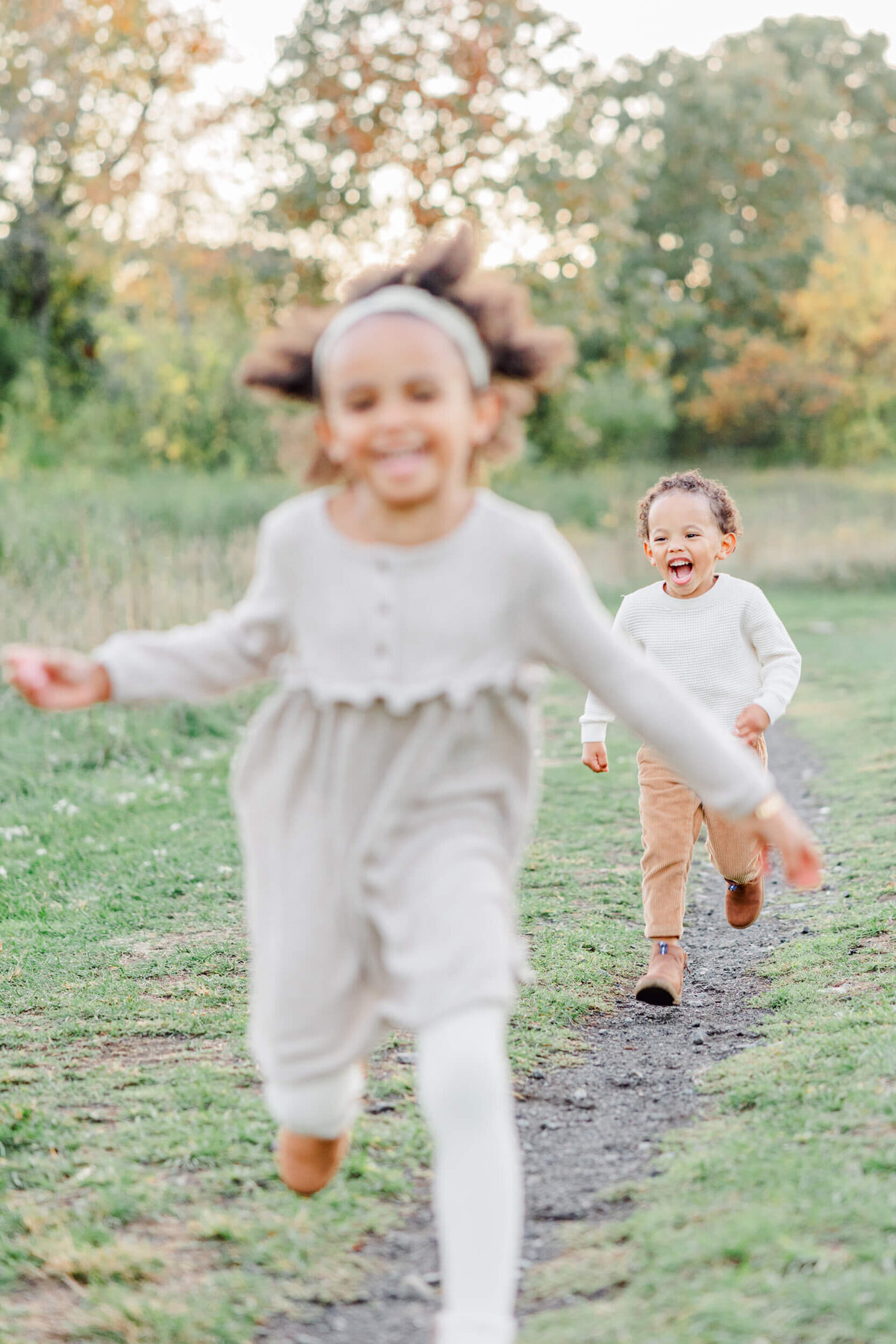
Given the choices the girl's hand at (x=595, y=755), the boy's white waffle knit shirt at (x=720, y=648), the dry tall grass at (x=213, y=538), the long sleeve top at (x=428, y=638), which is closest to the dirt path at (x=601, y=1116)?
the girl's hand at (x=595, y=755)

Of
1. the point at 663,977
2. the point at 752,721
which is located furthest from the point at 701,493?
the point at 663,977

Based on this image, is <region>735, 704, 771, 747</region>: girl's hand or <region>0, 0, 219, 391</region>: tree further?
<region>0, 0, 219, 391</region>: tree

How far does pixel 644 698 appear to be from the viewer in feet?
8.38

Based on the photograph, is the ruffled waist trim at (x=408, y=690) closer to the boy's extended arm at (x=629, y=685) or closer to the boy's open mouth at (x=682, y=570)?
the boy's extended arm at (x=629, y=685)

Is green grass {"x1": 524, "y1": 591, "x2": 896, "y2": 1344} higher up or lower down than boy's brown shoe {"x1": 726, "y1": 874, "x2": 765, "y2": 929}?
lower down

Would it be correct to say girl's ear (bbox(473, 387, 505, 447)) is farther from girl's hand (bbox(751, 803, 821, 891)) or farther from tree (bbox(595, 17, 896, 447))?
tree (bbox(595, 17, 896, 447))

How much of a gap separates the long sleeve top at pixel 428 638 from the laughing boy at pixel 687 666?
2.12 metres

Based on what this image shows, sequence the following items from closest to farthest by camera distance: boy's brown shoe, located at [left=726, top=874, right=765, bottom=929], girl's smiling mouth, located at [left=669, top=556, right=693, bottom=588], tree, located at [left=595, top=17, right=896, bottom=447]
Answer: girl's smiling mouth, located at [left=669, top=556, right=693, bottom=588]
boy's brown shoe, located at [left=726, top=874, right=765, bottom=929]
tree, located at [left=595, top=17, right=896, bottom=447]

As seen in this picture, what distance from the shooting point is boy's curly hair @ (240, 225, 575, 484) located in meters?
2.65

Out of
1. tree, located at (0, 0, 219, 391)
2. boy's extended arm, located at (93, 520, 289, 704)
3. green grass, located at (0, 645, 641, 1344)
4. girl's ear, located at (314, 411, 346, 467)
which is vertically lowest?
green grass, located at (0, 645, 641, 1344)

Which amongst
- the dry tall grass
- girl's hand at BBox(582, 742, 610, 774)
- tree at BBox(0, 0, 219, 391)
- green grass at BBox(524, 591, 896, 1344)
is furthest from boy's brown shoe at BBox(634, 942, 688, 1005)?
tree at BBox(0, 0, 219, 391)

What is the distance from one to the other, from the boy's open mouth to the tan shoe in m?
2.55

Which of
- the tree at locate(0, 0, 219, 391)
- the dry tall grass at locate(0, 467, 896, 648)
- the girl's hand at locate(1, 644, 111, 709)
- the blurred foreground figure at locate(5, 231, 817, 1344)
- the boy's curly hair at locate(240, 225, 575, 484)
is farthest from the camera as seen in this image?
the tree at locate(0, 0, 219, 391)

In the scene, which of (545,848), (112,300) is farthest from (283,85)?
(545,848)
